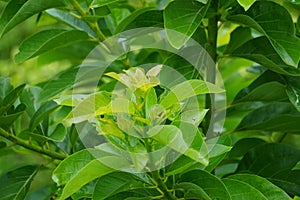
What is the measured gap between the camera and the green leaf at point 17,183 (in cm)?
107

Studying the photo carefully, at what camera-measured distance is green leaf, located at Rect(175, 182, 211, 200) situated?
790 millimetres

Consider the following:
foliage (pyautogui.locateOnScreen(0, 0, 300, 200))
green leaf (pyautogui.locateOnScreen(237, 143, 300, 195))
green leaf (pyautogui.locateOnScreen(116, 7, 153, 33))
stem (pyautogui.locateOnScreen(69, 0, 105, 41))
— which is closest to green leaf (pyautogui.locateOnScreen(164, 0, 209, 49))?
foliage (pyautogui.locateOnScreen(0, 0, 300, 200))

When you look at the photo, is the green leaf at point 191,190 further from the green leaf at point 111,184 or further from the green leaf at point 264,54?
the green leaf at point 264,54

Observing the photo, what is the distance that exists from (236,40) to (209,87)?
0.43 meters

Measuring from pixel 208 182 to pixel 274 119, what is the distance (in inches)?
14.1

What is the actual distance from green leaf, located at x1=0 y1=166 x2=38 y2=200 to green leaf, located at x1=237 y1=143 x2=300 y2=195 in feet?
1.33

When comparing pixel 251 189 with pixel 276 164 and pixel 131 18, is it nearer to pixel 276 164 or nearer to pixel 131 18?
pixel 276 164

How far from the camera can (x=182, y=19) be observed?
934 mm

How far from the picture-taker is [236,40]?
112cm

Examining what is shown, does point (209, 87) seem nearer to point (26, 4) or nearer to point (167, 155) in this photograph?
point (167, 155)

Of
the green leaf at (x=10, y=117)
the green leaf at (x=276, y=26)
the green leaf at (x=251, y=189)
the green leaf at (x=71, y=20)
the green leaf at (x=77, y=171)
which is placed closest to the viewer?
the green leaf at (x=77, y=171)

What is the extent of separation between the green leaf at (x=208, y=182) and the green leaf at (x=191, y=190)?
1cm

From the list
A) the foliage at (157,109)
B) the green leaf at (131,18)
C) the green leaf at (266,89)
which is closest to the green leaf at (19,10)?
the foliage at (157,109)

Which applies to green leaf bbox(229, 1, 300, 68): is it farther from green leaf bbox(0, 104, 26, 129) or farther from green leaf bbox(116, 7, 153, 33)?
green leaf bbox(0, 104, 26, 129)
